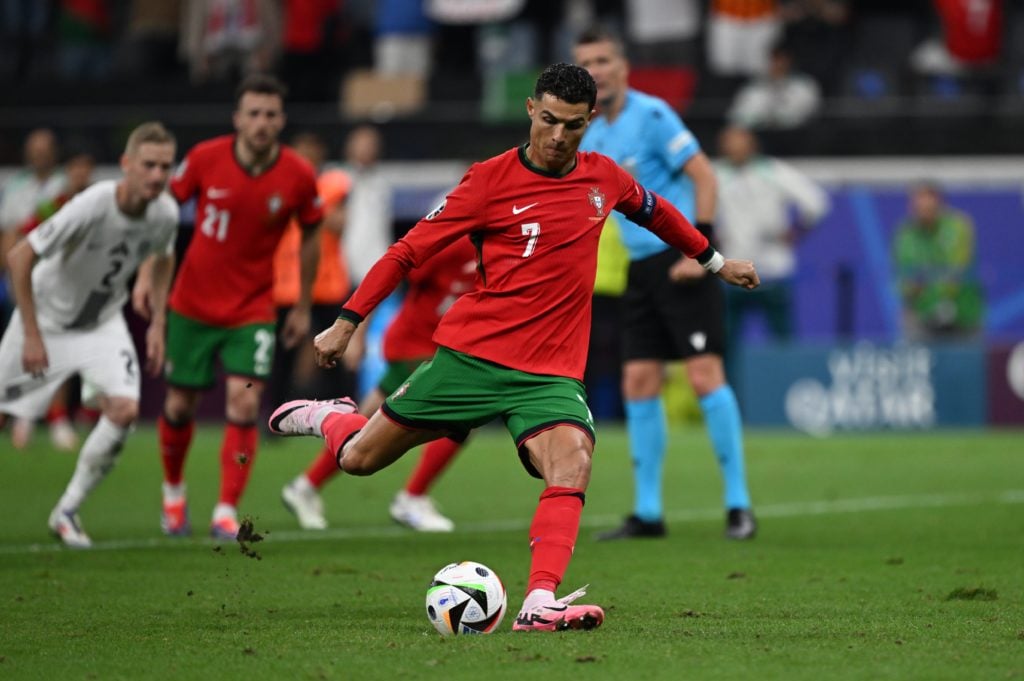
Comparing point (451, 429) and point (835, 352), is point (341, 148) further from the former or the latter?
point (451, 429)

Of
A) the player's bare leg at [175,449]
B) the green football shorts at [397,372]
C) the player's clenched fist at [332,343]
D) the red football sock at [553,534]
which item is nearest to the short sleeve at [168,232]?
the player's bare leg at [175,449]

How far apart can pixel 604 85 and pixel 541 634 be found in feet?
13.9

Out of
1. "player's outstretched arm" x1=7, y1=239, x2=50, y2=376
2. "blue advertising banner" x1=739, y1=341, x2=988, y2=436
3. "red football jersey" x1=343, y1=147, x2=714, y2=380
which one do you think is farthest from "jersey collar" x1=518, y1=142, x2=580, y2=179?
"blue advertising banner" x1=739, y1=341, x2=988, y2=436

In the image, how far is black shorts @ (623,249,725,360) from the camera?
31.8 ft

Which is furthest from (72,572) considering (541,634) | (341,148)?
(341,148)

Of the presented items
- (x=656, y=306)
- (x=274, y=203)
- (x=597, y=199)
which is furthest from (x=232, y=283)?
(x=597, y=199)

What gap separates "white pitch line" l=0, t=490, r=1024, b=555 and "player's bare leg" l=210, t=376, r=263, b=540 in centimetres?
16

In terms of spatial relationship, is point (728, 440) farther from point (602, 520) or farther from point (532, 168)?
point (532, 168)

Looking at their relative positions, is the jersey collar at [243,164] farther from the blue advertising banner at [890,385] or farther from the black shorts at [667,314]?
the blue advertising banner at [890,385]

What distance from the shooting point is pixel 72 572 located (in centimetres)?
805

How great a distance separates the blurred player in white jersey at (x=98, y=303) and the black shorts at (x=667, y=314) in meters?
2.50

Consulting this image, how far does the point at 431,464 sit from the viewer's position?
1023 centimetres

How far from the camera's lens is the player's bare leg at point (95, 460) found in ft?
30.1

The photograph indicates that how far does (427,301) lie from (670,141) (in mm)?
1785
